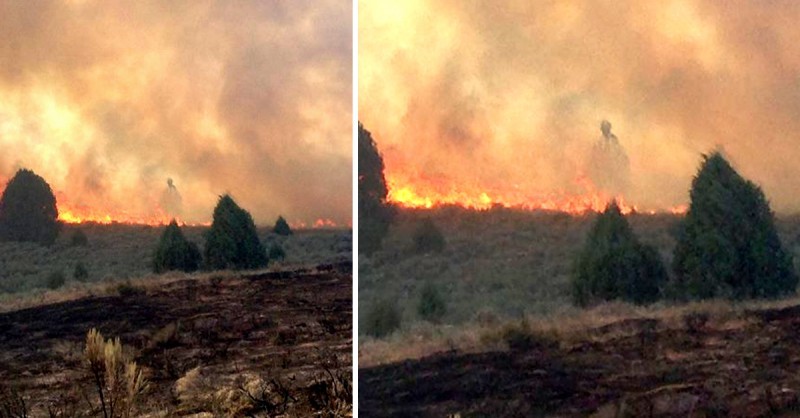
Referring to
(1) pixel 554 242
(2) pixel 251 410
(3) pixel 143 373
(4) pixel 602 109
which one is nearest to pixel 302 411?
(2) pixel 251 410

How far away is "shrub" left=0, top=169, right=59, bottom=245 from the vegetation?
6.71 ft

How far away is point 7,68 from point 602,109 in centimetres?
385

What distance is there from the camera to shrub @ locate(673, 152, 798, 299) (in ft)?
19.5

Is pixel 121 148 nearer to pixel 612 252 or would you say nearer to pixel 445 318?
pixel 445 318

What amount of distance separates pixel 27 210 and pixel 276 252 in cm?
166

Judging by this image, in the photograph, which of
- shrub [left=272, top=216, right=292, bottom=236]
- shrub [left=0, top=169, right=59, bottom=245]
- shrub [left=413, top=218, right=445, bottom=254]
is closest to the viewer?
shrub [left=0, top=169, right=59, bottom=245]

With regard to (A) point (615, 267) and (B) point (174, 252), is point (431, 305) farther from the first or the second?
(B) point (174, 252)

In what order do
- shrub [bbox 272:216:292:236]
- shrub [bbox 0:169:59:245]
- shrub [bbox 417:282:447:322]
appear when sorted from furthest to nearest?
1. shrub [bbox 272:216:292:236]
2. shrub [bbox 417:282:447:322]
3. shrub [bbox 0:169:59:245]

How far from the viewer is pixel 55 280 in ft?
21.4

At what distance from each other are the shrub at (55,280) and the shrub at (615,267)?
333 cm

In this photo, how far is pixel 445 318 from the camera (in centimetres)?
652

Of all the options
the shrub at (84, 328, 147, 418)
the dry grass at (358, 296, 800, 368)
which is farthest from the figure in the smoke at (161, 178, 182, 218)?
the dry grass at (358, 296, 800, 368)

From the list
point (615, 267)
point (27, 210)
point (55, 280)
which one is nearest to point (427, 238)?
point (615, 267)

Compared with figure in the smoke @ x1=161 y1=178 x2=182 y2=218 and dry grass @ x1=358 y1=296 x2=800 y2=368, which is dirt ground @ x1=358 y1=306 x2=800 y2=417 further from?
figure in the smoke @ x1=161 y1=178 x2=182 y2=218
